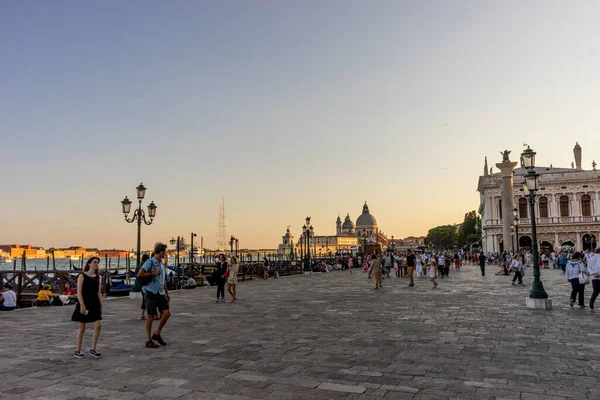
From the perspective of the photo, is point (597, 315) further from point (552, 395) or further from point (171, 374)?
point (171, 374)

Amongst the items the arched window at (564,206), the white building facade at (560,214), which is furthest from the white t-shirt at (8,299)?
the arched window at (564,206)

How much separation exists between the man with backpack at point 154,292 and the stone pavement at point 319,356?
0.29 metres

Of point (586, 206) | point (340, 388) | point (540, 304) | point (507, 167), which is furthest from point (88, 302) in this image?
point (586, 206)

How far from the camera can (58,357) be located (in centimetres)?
705

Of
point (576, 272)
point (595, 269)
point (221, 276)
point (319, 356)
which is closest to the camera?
point (319, 356)

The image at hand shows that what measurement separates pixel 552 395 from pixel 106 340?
7312 millimetres

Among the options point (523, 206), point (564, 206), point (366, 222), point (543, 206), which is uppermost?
point (366, 222)

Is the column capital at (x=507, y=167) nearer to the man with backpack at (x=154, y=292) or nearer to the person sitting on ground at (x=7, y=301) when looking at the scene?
the person sitting on ground at (x=7, y=301)

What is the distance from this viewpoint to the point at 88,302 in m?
6.98

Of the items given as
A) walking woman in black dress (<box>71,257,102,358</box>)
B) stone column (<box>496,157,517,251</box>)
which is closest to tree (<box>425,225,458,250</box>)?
stone column (<box>496,157,517,251</box>)

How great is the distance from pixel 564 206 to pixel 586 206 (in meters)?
2.57

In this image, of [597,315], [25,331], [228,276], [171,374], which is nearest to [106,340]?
[25,331]

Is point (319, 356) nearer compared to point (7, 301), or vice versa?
point (319, 356)

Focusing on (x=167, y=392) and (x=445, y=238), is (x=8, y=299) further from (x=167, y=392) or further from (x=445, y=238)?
(x=445, y=238)
